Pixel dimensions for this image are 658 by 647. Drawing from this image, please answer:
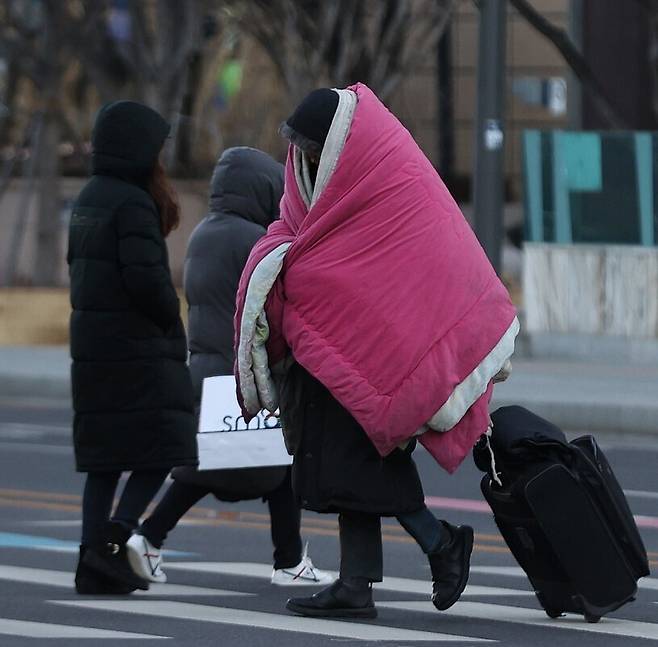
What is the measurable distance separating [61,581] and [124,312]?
1.16 meters

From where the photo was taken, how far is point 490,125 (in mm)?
18906

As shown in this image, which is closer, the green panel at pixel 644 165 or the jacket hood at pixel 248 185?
the jacket hood at pixel 248 185

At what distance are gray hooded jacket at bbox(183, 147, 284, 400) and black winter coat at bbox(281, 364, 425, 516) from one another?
1231 mm

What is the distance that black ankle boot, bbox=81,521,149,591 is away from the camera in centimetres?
786

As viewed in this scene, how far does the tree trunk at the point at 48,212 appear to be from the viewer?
2720cm

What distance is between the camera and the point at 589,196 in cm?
1942

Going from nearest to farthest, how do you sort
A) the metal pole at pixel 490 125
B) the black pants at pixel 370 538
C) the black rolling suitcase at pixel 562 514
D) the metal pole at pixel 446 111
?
the black rolling suitcase at pixel 562 514 < the black pants at pixel 370 538 < the metal pole at pixel 490 125 < the metal pole at pixel 446 111

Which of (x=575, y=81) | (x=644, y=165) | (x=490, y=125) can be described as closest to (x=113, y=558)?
(x=490, y=125)

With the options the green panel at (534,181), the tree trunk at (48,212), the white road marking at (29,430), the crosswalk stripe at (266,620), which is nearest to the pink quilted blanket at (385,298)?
the crosswalk stripe at (266,620)

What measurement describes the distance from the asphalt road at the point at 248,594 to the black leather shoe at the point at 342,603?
45 millimetres

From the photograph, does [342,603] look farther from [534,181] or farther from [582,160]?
[534,181]

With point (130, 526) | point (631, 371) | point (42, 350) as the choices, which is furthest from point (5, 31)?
point (130, 526)

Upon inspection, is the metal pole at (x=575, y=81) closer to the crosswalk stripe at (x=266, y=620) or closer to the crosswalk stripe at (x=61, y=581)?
the crosswalk stripe at (x=61, y=581)

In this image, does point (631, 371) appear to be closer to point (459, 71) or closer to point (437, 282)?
point (437, 282)
